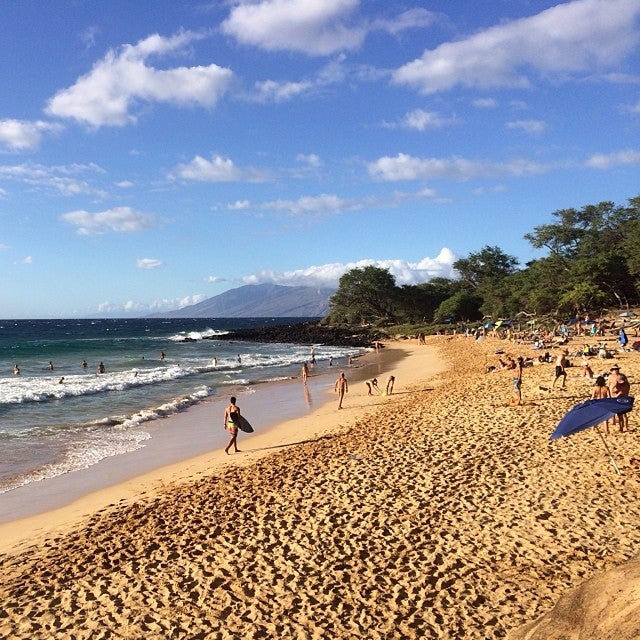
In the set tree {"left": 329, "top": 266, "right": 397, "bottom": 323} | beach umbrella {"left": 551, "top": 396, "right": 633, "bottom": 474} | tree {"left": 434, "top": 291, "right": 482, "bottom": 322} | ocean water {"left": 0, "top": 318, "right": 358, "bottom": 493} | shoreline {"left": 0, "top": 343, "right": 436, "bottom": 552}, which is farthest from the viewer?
tree {"left": 329, "top": 266, "right": 397, "bottom": 323}

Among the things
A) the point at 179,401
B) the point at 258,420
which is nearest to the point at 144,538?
the point at 258,420

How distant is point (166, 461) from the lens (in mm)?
13758

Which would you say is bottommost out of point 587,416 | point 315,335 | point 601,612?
point 315,335

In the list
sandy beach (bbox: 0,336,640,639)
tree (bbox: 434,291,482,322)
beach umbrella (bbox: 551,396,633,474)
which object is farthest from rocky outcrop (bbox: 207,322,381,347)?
beach umbrella (bbox: 551,396,633,474)

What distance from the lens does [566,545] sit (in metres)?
7.28

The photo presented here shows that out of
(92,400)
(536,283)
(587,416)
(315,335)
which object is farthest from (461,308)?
(587,416)

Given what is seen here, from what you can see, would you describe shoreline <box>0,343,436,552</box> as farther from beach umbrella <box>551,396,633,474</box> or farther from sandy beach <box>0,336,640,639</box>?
beach umbrella <box>551,396,633,474</box>

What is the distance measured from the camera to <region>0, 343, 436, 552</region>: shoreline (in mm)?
10117

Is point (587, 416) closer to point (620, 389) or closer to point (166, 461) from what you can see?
point (620, 389)

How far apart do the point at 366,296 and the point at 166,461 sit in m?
73.3

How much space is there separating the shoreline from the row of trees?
36.7 metres

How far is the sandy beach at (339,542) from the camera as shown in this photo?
6.07 metres

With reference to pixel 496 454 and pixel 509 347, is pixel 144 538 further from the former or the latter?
pixel 509 347

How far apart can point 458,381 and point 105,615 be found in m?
19.6
